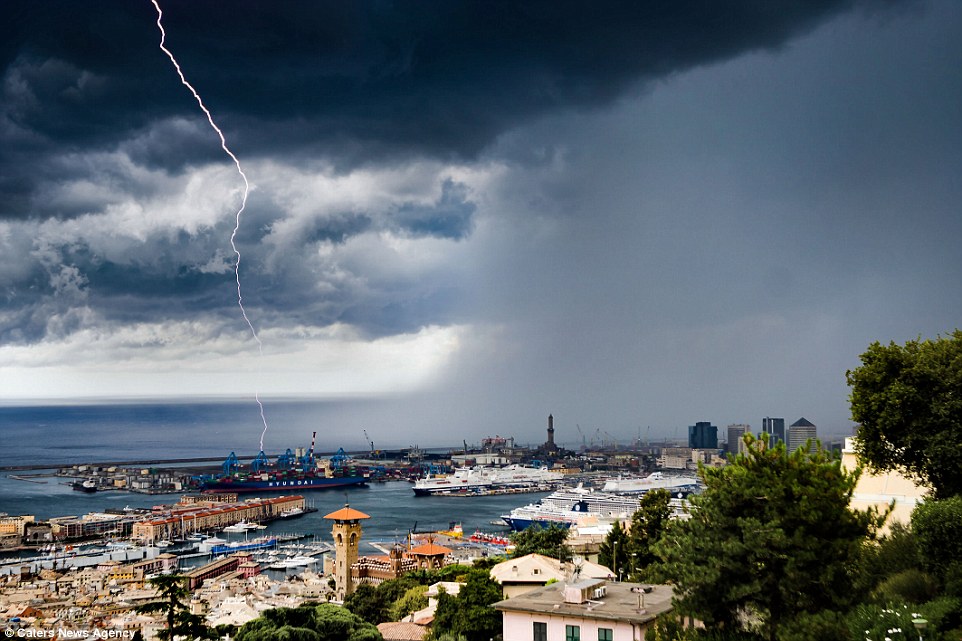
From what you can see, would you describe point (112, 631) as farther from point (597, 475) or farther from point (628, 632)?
point (597, 475)

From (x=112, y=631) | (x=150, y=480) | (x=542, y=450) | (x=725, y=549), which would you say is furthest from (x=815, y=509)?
(x=542, y=450)

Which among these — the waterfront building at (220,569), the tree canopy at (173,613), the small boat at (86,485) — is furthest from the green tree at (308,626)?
the small boat at (86,485)

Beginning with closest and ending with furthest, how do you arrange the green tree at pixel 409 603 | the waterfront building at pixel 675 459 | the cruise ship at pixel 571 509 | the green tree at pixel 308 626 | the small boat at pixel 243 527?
the green tree at pixel 308 626
the green tree at pixel 409 603
the cruise ship at pixel 571 509
the small boat at pixel 243 527
the waterfront building at pixel 675 459

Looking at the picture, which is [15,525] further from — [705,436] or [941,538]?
[705,436]

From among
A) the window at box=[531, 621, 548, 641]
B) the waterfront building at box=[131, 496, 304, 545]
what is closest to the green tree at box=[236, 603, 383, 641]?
the window at box=[531, 621, 548, 641]

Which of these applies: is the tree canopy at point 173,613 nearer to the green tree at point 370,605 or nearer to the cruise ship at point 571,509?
the green tree at point 370,605

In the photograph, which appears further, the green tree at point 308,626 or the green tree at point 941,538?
the green tree at point 308,626
